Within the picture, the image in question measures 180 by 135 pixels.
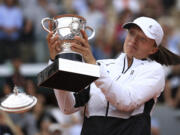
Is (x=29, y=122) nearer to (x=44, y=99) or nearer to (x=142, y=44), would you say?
(x=44, y=99)

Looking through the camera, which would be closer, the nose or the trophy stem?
the trophy stem

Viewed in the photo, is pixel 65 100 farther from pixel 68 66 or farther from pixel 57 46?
pixel 68 66

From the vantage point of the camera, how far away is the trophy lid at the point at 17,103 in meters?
4.09

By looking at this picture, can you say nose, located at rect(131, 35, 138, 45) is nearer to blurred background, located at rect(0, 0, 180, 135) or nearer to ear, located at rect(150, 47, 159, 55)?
ear, located at rect(150, 47, 159, 55)

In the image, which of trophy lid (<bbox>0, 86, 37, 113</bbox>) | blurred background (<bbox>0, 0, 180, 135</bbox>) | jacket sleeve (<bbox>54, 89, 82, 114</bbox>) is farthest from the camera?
blurred background (<bbox>0, 0, 180, 135</bbox>)

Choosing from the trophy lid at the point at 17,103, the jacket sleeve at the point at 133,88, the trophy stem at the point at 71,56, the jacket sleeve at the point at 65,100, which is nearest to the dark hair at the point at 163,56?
the jacket sleeve at the point at 133,88

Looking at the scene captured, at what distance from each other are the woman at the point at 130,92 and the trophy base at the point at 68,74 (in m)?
0.20

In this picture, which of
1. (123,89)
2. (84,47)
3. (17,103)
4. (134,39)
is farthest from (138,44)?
(17,103)

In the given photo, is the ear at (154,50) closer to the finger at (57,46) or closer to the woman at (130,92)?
the woman at (130,92)

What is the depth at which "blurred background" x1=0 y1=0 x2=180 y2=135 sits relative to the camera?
27.6ft

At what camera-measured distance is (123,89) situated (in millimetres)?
3621

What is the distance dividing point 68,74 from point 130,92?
1.74 ft

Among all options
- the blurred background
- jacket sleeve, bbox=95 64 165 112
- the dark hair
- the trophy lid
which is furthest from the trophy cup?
the blurred background

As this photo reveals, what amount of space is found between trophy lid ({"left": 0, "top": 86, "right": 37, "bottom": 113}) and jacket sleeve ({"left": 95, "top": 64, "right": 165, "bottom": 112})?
786 millimetres
